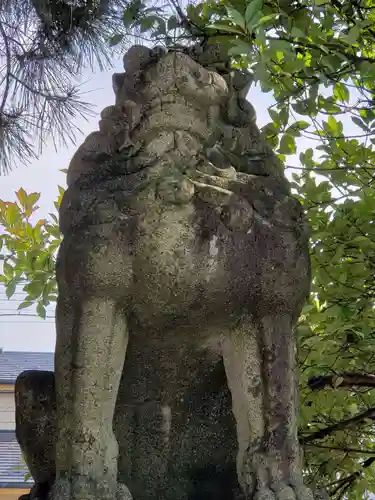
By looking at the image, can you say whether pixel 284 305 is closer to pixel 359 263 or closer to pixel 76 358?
pixel 76 358

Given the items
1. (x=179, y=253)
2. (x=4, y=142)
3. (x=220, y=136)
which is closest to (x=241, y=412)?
(x=179, y=253)

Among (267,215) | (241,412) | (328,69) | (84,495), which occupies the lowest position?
(84,495)

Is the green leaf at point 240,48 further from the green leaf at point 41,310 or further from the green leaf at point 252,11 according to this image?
the green leaf at point 41,310

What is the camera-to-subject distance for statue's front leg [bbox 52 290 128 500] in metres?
1.35

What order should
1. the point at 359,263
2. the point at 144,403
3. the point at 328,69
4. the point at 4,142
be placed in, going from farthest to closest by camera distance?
the point at 4,142, the point at 359,263, the point at 328,69, the point at 144,403

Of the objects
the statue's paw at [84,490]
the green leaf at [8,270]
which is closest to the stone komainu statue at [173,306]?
the statue's paw at [84,490]

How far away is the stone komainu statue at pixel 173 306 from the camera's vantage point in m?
1.40

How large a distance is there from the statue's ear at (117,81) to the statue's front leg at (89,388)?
575 mm

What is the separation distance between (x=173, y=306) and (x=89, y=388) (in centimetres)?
24

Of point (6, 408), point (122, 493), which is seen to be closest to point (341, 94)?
point (122, 493)

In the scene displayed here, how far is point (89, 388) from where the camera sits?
1.38 meters

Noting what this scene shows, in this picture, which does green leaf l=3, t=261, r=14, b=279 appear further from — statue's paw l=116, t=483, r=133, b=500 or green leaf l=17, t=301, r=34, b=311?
statue's paw l=116, t=483, r=133, b=500

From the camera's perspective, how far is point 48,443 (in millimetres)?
1575

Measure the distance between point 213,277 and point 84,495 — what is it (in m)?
0.50
